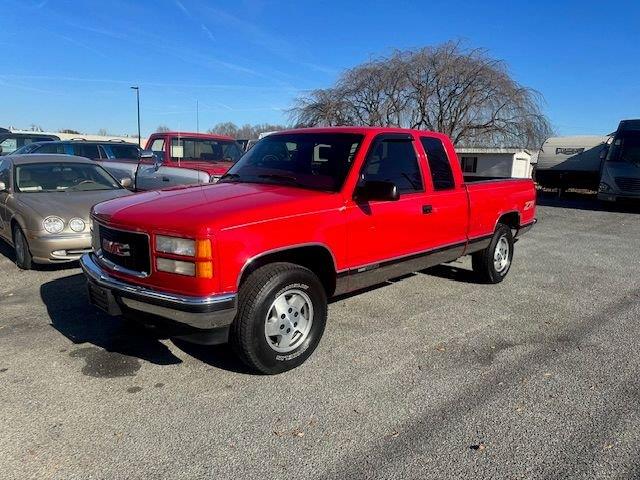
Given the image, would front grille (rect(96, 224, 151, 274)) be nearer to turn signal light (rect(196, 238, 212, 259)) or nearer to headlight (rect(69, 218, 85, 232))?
turn signal light (rect(196, 238, 212, 259))

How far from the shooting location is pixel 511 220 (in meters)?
6.71

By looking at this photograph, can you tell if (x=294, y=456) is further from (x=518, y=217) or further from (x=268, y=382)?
(x=518, y=217)

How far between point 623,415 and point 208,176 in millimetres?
7218

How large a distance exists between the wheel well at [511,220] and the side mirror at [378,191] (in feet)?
10.3

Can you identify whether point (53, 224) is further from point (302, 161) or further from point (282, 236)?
point (282, 236)

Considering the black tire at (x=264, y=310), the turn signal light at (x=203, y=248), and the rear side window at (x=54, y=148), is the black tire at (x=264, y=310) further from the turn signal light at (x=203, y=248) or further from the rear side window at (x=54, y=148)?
the rear side window at (x=54, y=148)

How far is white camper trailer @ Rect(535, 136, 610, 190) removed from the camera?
1938 cm

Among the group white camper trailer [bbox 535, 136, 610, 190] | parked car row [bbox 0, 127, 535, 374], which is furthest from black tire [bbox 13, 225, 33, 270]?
white camper trailer [bbox 535, 136, 610, 190]

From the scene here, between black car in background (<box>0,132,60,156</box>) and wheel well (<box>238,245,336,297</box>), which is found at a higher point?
black car in background (<box>0,132,60,156</box>)

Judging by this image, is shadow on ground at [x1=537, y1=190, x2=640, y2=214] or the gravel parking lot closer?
the gravel parking lot

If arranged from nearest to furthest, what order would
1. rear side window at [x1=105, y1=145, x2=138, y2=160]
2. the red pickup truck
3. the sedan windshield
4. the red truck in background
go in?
the red pickup truck < the sedan windshield < the red truck in background < rear side window at [x1=105, y1=145, x2=138, y2=160]

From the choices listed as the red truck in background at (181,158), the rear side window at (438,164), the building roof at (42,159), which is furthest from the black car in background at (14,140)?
the rear side window at (438,164)

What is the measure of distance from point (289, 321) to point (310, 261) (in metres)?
0.56

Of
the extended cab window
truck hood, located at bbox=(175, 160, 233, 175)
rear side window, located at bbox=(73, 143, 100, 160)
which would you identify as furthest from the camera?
rear side window, located at bbox=(73, 143, 100, 160)
